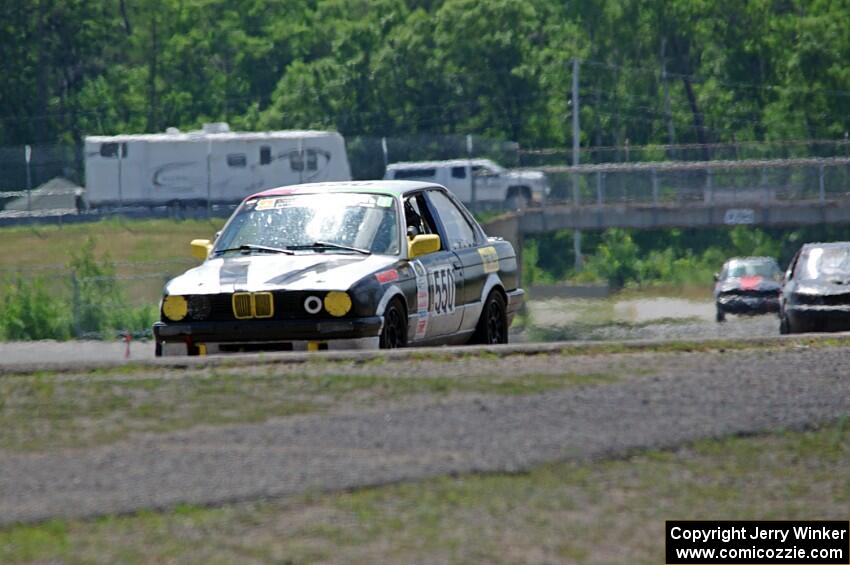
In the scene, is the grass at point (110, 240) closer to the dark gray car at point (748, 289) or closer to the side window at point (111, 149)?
the side window at point (111, 149)

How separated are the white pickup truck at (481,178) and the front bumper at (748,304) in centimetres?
1596

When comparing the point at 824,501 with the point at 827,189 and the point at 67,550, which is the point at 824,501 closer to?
the point at 67,550

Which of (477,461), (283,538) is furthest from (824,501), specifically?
(283,538)

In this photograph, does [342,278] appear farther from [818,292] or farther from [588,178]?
[588,178]

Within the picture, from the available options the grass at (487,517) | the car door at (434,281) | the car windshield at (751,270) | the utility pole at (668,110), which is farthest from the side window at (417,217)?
the utility pole at (668,110)

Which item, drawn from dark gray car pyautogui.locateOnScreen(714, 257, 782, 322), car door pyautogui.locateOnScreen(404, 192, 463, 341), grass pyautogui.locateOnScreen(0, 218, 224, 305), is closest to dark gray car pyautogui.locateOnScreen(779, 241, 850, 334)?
car door pyautogui.locateOnScreen(404, 192, 463, 341)

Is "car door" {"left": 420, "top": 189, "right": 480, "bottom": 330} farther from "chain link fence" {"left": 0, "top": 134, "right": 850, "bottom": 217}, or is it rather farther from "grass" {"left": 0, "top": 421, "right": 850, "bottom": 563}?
"chain link fence" {"left": 0, "top": 134, "right": 850, "bottom": 217}

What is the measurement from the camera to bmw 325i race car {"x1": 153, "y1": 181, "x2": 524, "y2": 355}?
34.1 feet

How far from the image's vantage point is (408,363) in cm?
870

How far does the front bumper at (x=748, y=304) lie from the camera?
35938 millimetres

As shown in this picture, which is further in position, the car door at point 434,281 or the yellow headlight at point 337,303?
the car door at point 434,281

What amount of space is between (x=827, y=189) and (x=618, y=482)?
46831mm

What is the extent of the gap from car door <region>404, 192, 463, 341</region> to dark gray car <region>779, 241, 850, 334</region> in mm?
5491

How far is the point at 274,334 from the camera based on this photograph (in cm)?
1041
